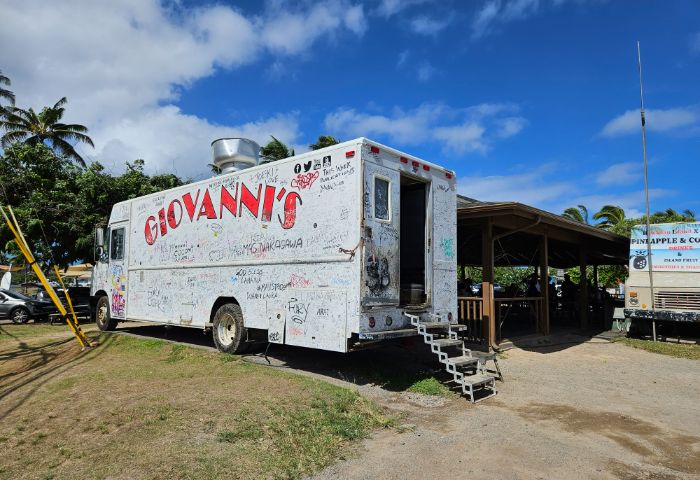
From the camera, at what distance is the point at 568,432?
A: 204 inches

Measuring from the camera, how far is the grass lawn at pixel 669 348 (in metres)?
10.1

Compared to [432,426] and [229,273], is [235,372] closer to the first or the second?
[229,273]

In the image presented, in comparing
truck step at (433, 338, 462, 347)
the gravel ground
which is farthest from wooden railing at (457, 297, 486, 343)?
truck step at (433, 338, 462, 347)

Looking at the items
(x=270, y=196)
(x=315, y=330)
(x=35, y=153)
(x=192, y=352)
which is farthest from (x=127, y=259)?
(x=35, y=153)

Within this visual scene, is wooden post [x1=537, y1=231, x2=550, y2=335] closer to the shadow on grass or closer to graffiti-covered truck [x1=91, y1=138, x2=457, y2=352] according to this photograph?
the shadow on grass

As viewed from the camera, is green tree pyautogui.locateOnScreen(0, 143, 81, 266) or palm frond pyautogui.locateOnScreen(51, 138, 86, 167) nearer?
green tree pyautogui.locateOnScreen(0, 143, 81, 266)

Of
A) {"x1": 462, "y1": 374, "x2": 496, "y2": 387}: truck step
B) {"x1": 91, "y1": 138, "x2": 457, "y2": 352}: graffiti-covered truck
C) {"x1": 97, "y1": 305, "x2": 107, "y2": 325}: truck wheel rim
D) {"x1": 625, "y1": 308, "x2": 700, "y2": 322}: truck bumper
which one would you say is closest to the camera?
{"x1": 462, "y1": 374, "x2": 496, "y2": 387}: truck step

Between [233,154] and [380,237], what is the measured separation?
14.9ft

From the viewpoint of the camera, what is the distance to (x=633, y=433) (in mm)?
5164

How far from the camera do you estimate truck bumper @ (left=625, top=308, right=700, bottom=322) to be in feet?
35.1

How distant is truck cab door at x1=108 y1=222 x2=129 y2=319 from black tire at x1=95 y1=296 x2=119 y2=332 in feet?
0.91

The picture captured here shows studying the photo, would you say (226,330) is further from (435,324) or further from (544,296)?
(544,296)

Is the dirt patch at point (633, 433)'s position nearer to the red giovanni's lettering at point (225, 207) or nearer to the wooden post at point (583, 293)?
the red giovanni's lettering at point (225, 207)

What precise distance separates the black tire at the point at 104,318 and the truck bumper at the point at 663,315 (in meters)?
12.4
